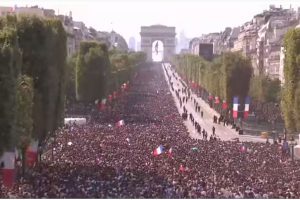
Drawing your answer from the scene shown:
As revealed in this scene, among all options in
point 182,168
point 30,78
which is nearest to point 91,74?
point 30,78

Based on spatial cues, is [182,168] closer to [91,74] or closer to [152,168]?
[152,168]

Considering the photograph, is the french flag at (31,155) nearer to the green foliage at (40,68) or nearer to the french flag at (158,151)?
the green foliage at (40,68)

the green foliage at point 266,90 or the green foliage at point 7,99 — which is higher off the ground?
the green foliage at point 7,99

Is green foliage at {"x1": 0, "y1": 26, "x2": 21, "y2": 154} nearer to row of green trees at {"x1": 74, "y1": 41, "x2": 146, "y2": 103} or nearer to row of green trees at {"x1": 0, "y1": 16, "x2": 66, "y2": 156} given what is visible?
row of green trees at {"x1": 0, "y1": 16, "x2": 66, "y2": 156}

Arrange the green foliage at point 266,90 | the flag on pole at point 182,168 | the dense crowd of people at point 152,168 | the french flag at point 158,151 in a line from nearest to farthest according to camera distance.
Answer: the dense crowd of people at point 152,168, the flag on pole at point 182,168, the french flag at point 158,151, the green foliage at point 266,90

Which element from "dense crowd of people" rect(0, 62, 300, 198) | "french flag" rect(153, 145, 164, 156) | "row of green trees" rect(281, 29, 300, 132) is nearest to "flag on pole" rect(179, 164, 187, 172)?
"dense crowd of people" rect(0, 62, 300, 198)

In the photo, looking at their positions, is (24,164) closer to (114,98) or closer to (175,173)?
(175,173)

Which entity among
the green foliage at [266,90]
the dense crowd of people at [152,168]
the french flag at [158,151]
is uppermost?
the green foliage at [266,90]

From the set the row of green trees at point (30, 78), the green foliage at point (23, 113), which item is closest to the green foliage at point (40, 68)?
the row of green trees at point (30, 78)
